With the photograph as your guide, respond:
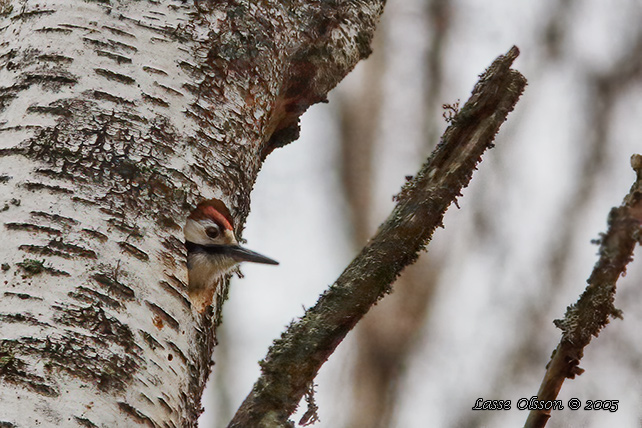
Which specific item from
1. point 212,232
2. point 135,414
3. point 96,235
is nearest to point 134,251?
point 96,235

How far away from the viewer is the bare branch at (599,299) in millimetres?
1768

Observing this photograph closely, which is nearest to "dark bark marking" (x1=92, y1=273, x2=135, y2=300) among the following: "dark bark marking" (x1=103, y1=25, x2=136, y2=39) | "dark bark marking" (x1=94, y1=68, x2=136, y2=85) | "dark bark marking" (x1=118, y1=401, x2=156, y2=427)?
"dark bark marking" (x1=118, y1=401, x2=156, y2=427)

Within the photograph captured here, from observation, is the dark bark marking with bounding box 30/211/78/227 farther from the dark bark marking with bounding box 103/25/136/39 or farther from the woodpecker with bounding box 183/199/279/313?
the dark bark marking with bounding box 103/25/136/39

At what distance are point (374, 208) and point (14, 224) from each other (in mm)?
6366

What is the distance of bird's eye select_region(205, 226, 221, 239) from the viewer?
3219 mm

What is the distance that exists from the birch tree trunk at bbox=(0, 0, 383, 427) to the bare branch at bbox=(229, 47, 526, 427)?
→ 0.96 feet

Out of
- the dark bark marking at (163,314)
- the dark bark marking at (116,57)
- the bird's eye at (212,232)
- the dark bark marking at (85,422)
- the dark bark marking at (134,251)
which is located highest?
the bird's eye at (212,232)

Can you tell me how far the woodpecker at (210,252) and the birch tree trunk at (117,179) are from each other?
0.09m

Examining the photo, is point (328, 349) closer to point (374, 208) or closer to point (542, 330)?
point (542, 330)

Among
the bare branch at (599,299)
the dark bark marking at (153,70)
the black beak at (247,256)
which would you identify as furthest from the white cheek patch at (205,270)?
the bare branch at (599,299)

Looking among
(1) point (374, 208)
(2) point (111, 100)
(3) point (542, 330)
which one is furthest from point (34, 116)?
(1) point (374, 208)

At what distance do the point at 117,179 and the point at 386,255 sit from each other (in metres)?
0.78

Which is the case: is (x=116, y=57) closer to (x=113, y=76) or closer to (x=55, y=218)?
(x=113, y=76)

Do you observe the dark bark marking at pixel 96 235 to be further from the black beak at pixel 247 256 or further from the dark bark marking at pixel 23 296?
the black beak at pixel 247 256
